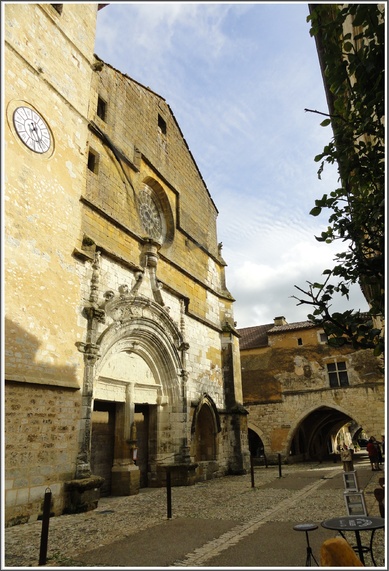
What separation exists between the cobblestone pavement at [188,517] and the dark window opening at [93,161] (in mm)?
7756

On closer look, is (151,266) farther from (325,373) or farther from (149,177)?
(325,373)

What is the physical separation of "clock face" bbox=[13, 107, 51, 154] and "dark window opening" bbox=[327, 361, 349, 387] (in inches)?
775

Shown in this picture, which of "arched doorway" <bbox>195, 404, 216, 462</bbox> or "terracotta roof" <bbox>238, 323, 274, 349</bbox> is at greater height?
"terracotta roof" <bbox>238, 323, 274, 349</bbox>

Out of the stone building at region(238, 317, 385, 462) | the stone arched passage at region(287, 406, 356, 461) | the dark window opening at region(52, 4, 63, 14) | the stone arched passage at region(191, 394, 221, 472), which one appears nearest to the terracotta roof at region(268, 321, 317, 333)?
the stone building at region(238, 317, 385, 462)

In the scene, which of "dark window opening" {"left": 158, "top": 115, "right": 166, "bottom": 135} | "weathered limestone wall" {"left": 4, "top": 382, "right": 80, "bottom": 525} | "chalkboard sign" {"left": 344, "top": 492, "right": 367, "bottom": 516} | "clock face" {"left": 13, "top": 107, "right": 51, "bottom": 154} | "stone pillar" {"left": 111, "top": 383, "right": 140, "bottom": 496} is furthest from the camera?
"dark window opening" {"left": 158, "top": 115, "right": 166, "bottom": 135}

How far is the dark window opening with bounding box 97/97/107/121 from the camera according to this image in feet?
38.2

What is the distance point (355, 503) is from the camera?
14.2ft

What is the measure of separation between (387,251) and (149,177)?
1158 centimetres

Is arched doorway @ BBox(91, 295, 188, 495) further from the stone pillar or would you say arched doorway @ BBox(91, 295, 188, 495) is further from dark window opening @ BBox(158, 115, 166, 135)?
dark window opening @ BBox(158, 115, 166, 135)

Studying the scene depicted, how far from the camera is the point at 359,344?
3.95 m

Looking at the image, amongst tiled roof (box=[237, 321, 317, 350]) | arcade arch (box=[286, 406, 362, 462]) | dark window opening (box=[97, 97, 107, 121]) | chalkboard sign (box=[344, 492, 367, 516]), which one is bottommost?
arcade arch (box=[286, 406, 362, 462])

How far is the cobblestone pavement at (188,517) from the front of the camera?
4.58m

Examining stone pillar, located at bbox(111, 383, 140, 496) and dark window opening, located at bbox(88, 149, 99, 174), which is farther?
dark window opening, located at bbox(88, 149, 99, 174)

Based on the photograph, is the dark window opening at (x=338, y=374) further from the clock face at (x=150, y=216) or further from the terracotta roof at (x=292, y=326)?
the clock face at (x=150, y=216)
